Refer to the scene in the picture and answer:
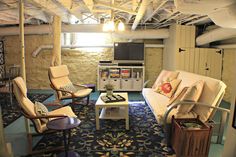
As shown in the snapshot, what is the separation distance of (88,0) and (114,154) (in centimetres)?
241

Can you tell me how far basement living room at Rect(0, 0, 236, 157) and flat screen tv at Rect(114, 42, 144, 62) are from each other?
0.03 metres

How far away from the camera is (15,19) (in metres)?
5.69

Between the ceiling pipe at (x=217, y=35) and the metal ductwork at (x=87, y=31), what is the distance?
113 cm

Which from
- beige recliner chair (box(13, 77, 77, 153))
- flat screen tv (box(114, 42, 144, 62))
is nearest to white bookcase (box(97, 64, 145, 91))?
flat screen tv (box(114, 42, 144, 62))

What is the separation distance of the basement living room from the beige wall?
0.11 feet

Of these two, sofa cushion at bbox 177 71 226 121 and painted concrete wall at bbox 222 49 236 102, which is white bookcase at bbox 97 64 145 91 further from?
sofa cushion at bbox 177 71 226 121

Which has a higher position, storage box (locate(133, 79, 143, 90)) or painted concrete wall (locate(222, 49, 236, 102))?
painted concrete wall (locate(222, 49, 236, 102))

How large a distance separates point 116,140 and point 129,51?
392cm

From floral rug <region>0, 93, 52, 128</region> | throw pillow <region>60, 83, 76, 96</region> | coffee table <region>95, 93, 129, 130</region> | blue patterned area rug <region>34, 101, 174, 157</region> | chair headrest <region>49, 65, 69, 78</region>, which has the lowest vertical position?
blue patterned area rug <region>34, 101, 174, 157</region>

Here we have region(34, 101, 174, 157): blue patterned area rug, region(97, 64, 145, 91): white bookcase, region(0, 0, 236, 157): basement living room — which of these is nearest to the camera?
region(0, 0, 236, 157): basement living room

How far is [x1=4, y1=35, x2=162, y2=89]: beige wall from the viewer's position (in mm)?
7027

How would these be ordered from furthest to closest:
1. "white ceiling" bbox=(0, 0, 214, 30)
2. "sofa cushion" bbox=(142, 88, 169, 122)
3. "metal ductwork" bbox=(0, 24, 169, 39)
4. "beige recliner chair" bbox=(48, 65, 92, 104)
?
1. "metal ductwork" bbox=(0, 24, 169, 39)
2. "beige recliner chair" bbox=(48, 65, 92, 104)
3. "white ceiling" bbox=(0, 0, 214, 30)
4. "sofa cushion" bbox=(142, 88, 169, 122)

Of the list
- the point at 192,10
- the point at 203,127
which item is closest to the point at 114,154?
the point at 203,127

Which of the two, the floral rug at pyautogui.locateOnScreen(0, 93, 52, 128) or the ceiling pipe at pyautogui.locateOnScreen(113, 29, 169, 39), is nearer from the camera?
the floral rug at pyautogui.locateOnScreen(0, 93, 52, 128)
